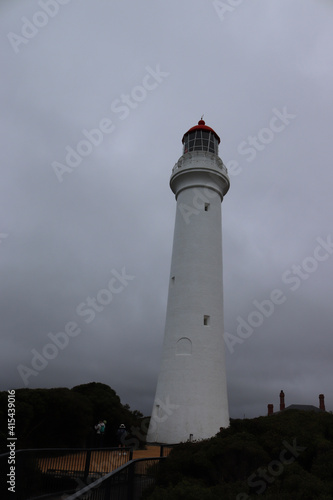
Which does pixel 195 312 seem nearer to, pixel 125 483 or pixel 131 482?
pixel 131 482

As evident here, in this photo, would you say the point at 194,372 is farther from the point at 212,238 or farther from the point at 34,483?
the point at 34,483

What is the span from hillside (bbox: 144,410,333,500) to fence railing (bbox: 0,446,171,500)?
0.51 meters

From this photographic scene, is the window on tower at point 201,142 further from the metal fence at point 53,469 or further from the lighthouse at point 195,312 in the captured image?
the metal fence at point 53,469

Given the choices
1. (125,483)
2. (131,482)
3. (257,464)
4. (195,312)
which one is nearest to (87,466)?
(131,482)

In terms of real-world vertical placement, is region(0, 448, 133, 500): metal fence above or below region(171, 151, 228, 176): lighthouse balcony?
below

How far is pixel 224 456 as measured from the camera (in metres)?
8.80

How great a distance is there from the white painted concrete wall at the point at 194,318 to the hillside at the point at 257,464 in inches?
254

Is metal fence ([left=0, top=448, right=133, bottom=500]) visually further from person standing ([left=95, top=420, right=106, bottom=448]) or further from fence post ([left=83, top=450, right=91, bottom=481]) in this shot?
person standing ([left=95, top=420, right=106, bottom=448])

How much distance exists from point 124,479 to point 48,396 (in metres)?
9.90

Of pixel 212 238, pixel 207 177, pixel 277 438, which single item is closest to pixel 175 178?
pixel 207 177

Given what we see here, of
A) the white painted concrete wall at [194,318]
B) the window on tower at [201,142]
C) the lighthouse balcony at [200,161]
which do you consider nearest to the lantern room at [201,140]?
the window on tower at [201,142]

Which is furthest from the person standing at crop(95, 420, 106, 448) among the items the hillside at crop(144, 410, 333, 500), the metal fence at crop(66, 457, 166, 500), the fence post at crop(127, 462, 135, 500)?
the fence post at crop(127, 462, 135, 500)

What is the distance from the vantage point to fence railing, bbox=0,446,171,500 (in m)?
6.54

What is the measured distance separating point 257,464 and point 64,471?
13.6 feet
